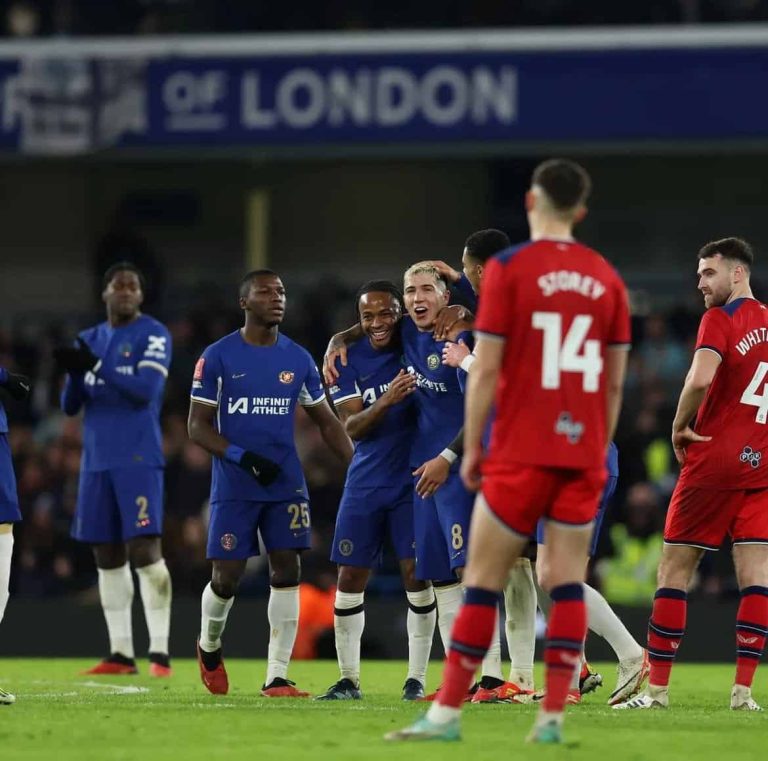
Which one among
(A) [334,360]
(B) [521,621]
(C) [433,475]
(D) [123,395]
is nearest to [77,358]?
(D) [123,395]

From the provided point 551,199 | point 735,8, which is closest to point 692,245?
point 735,8

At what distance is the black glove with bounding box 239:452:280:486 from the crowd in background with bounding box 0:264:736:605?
605 centimetres

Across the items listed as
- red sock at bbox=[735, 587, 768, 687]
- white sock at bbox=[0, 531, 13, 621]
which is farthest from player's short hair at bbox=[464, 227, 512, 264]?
white sock at bbox=[0, 531, 13, 621]

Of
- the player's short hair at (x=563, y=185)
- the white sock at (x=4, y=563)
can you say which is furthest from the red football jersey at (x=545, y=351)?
the white sock at (x=4, y=563)

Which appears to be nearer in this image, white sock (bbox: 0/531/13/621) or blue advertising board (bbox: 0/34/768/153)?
white sock (bbox: 0/531/13/621)

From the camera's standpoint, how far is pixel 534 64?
1883cm

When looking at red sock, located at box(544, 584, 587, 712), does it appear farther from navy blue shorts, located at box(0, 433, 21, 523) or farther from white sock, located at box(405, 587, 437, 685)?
navy blue shorts, located at box(0, 433, 21, 523)

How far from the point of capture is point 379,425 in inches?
363

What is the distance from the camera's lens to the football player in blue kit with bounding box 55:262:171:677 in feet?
37.4

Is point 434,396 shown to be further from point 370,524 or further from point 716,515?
point 716,515

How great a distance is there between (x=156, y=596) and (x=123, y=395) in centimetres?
135

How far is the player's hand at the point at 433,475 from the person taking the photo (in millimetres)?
8477

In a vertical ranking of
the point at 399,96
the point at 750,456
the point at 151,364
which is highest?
the point at 399,96

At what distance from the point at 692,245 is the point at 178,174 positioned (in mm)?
7070
